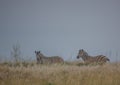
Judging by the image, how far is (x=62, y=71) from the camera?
11.6 m

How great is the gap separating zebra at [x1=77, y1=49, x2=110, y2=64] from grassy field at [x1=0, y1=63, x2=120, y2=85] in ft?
10.6

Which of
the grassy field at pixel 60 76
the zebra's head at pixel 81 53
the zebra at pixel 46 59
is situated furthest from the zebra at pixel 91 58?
the grassy field at pixel 60 76

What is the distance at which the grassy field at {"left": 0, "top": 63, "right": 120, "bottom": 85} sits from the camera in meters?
9.57

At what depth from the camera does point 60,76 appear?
10.5 m

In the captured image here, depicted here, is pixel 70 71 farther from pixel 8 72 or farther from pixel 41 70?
pixel 8 72

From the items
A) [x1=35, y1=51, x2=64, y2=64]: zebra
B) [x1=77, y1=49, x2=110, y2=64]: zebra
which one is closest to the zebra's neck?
[x1=77, y1=49, x2=110, y2=64]: zebra

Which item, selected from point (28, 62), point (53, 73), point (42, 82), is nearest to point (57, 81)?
point (42, 82)

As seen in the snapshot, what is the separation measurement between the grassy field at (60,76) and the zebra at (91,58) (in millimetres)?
3220

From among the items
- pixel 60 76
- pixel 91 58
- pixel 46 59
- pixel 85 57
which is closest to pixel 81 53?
pixel 85 57

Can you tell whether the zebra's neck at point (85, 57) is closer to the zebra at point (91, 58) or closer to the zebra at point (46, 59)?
the zebra at point (91, 58)

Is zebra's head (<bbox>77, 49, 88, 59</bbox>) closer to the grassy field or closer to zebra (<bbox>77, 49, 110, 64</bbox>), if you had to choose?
zebra (<bbox>77, 49, 110, 64</bbox>)

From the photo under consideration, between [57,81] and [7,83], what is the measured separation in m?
1.43

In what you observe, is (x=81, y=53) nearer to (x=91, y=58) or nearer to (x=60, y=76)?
(x=91, y=58)

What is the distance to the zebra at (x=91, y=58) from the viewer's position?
15664 mm
